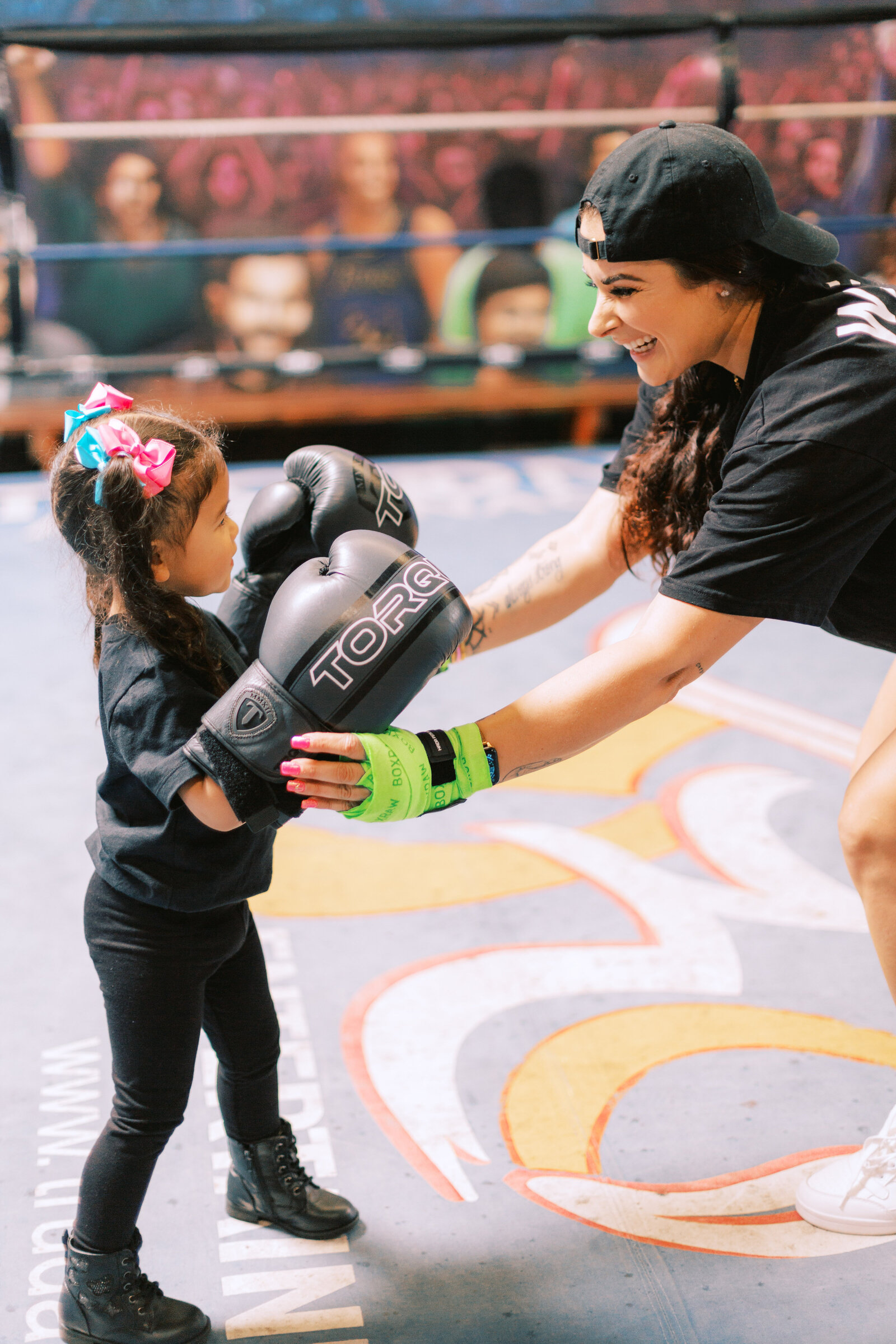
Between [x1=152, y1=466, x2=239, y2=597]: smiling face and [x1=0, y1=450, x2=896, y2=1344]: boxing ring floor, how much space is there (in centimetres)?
10

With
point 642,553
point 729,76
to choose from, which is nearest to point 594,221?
point 642,553

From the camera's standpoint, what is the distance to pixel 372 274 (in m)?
5.62

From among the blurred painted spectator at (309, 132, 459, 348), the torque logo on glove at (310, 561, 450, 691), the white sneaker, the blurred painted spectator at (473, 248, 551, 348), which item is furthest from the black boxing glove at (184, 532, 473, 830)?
the blurred painted spectator at (309, 132, 459, 348)

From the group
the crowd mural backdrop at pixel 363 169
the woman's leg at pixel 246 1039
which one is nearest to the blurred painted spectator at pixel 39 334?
the crowd mural backdrop at pixel 363 169

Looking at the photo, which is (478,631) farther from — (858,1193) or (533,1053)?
(858,1193)

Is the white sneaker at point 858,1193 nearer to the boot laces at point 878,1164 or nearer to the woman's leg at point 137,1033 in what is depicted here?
the boot laces at point 878,1164

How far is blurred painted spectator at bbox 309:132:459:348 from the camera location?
5609 mm

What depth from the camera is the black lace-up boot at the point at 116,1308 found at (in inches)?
47.8

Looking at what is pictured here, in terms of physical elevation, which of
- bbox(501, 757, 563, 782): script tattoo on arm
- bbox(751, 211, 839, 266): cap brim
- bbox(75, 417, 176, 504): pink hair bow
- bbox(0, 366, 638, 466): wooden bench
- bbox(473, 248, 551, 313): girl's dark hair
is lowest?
bbox(0, 366, 638, 466): wooden bench

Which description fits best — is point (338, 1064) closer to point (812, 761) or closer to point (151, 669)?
point (151, 669)

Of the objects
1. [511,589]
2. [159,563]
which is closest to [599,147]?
[511,589]

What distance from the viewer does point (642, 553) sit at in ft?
5.39

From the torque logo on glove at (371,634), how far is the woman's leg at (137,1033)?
303 millimetres

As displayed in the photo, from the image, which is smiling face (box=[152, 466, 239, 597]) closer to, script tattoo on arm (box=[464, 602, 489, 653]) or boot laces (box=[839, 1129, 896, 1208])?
script tattoo on arm (box=[464, 602, 489, 653])
